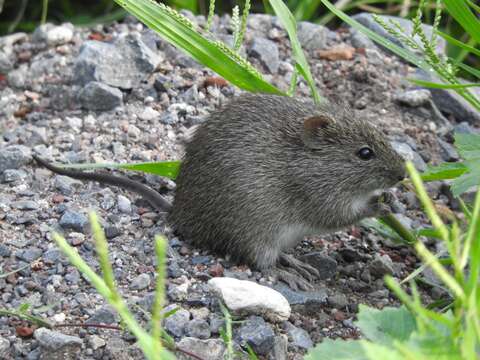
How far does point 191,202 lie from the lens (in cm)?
471

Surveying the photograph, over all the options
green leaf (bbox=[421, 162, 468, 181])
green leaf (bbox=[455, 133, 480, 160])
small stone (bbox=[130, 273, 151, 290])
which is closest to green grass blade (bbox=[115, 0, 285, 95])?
green leaf (bbox=[421, 162, 468, 181])

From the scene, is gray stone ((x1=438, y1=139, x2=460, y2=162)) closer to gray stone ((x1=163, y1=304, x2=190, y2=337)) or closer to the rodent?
the rodent

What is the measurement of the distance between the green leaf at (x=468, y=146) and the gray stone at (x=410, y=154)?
5.51ft

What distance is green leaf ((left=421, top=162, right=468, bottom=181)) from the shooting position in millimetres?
4309

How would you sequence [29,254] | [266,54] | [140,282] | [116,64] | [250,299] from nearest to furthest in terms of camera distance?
[250,299]
[140,282]
[29,254]
[116,64]
[266,54]

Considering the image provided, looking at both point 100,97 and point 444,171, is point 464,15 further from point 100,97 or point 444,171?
point 100,97

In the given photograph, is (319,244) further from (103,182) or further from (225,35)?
(225,35)

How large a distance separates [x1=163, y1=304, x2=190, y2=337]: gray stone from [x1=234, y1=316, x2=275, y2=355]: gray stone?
225 millimetres

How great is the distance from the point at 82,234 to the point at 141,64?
5.58 feet

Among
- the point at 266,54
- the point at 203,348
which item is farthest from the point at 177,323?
the point at 266,54

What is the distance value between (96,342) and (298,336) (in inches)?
35.4

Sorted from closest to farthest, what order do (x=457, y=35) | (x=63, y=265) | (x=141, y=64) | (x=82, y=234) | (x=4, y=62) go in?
(x=63, y=265)
(x=82, y=234)
(x=141, y=64)
(x=4, y=62)
(x=457, y=35)

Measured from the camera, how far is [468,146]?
12.7ft

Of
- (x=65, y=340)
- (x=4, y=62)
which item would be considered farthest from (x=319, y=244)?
(x=4, y=62)
